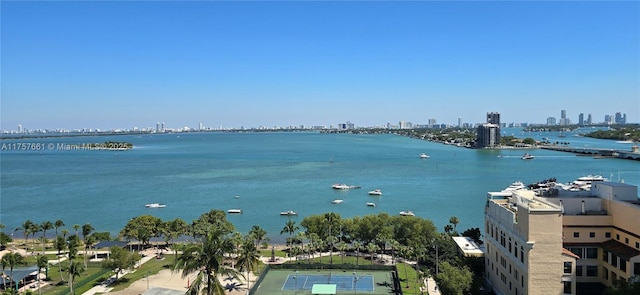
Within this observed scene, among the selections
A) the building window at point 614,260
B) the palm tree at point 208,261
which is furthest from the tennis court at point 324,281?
the building window at point 614,260

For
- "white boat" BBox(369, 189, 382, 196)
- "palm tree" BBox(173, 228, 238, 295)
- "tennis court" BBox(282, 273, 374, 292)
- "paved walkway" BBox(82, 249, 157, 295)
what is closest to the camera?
"palm tree" BBox(173, 228, 238, 295)

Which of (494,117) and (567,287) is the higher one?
(494,117)

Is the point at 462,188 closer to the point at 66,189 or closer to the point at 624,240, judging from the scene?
the point at 624,240

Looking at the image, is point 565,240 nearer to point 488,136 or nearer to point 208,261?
point 208,261

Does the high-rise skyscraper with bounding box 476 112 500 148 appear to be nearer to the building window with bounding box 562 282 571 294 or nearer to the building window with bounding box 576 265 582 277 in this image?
the building window with bounding box 576 265 582 277

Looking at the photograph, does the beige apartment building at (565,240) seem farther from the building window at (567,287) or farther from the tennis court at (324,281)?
the tennis court at (324,281)

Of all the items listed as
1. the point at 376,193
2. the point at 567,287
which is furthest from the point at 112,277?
the point at 376,193

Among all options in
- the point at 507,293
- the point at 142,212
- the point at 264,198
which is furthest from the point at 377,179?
the point at 507,293

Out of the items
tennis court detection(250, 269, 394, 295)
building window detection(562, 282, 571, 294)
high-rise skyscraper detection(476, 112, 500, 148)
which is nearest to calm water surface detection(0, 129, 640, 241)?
tennis court detection(250, 269, 394, 295)
